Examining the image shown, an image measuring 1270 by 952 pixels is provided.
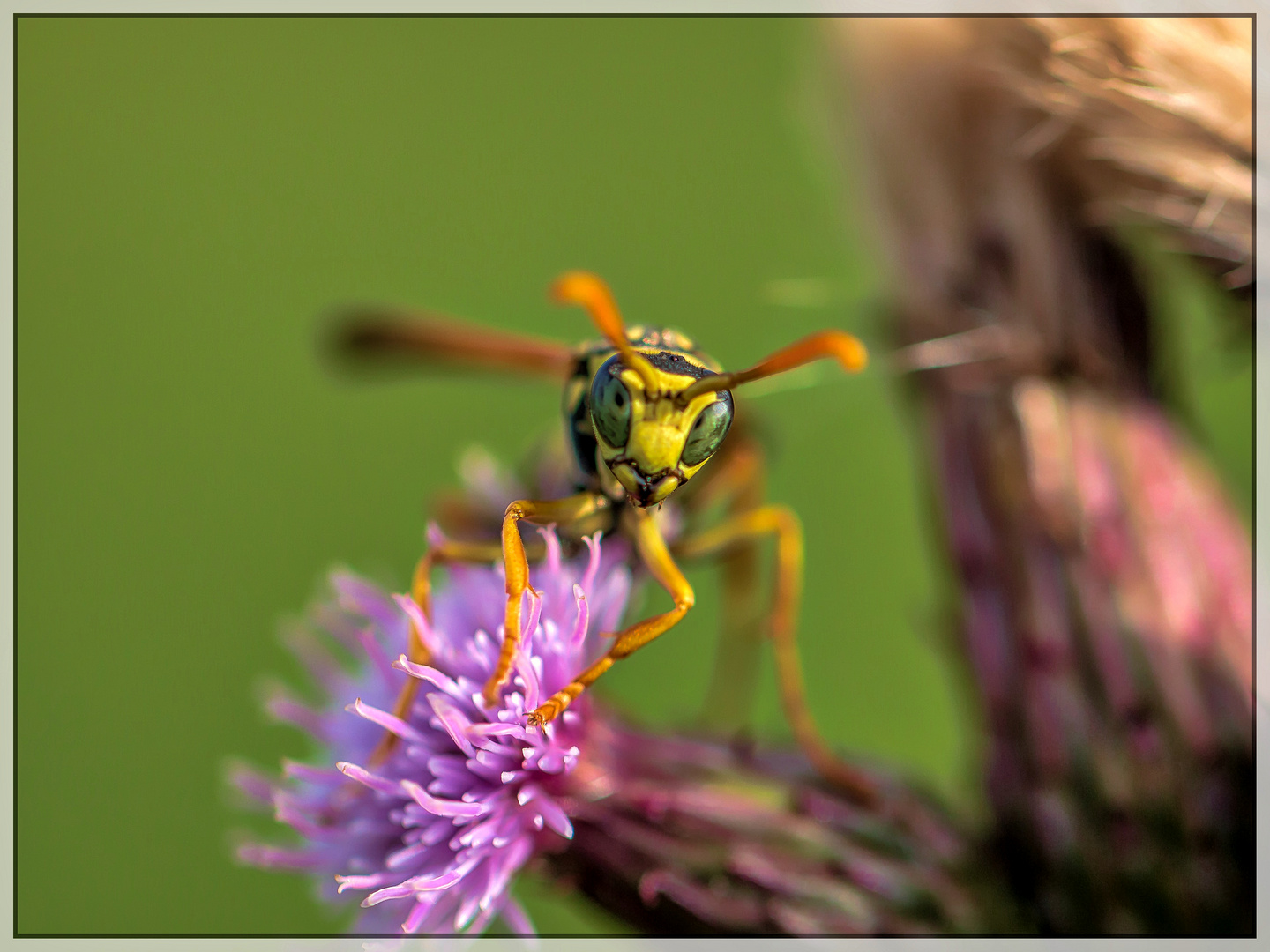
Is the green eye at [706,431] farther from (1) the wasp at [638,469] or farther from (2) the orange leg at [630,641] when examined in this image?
(2) the orange leg at [630,641]

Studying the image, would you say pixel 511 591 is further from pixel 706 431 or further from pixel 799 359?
pixel 799 359

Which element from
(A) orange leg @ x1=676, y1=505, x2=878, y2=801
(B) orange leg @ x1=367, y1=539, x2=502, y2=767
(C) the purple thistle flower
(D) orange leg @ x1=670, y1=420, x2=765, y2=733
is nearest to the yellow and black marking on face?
(C) the purple thistle flower

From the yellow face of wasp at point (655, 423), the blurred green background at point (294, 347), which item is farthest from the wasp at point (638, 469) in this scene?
the blurred green background at point (294, 347)

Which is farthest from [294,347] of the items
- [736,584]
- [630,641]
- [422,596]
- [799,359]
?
[799,359]

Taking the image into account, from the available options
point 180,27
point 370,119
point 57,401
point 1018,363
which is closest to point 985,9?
point 1018,363

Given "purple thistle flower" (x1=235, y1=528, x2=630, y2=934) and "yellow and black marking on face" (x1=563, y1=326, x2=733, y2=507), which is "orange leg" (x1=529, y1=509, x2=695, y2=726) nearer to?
"purple thistle flower" (x1=235, y1=528, x2=630, y2=934)
